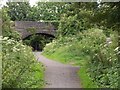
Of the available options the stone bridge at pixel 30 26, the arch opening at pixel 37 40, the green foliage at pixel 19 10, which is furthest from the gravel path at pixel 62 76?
the arch opening at pixel 37 40

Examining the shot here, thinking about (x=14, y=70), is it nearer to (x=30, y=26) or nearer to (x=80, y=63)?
(x=80, y=63)

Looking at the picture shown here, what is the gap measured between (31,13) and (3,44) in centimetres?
604

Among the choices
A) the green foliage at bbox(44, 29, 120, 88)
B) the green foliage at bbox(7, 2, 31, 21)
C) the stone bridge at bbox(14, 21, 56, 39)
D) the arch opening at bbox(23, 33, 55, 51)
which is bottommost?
the arch opening at bbox(23, 33, 55, 51)

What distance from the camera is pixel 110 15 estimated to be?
593 centimetres

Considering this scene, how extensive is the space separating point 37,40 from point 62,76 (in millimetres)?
8922

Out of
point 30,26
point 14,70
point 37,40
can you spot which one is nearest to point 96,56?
point 14,70

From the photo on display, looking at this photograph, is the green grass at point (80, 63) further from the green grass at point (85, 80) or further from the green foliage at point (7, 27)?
the green foliage at point (7, 27)

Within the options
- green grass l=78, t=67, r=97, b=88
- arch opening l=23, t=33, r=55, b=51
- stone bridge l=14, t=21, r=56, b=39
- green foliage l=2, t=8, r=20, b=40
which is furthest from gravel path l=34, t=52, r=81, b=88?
arch opening l=23, t=33, r=55, b=51

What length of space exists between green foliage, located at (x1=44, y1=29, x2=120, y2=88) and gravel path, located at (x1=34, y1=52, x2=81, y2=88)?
349 mm

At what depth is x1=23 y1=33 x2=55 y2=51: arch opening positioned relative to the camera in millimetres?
15725

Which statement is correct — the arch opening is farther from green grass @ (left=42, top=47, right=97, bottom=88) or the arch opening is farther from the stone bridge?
green grass @ (left=42, top=47, right=97, bottom=88)

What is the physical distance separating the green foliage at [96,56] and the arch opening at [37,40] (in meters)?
2.20

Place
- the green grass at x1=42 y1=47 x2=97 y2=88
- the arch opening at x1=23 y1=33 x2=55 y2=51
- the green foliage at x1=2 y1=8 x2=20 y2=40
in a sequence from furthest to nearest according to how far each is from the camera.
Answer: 1. the arch opening at x1=23 y1=33 x2=55 y2=51
2. the green foliage at x1=2 y1=8 x2=20 y2=40
3. the green grass at x1=42 y1=47 x2=97 y2=88

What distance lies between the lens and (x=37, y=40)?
1700 centimetres
